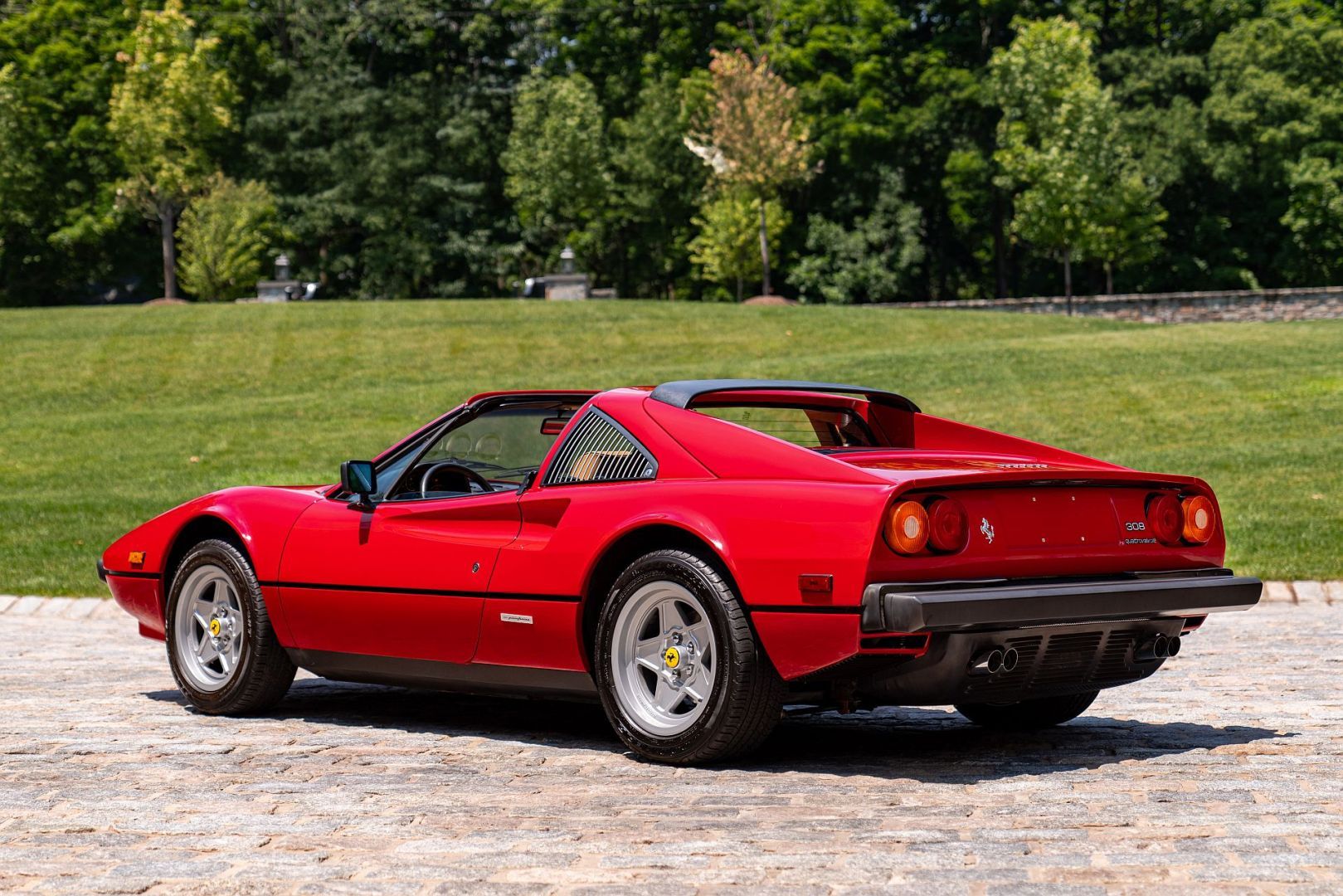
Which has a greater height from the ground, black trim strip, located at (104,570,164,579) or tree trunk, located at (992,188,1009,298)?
tree trunk, located at (992,188,1009,298)

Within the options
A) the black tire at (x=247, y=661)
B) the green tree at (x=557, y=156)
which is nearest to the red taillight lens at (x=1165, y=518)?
the black tire at (x=247, y=661)

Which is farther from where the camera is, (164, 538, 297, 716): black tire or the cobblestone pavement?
(164, 538, 297, 716): black tire

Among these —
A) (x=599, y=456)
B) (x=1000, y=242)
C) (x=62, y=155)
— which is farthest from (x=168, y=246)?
(x=599, y=456)

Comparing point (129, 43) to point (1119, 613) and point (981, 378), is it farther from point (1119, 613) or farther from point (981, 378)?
point (1119, 613)

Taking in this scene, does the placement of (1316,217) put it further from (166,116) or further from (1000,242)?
(166,116)

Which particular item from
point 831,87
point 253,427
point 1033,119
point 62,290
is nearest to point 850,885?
point 253,427

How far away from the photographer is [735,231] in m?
59.0

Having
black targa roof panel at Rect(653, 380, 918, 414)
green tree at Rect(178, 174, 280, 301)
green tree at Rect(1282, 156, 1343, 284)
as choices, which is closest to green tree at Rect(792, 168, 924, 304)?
green tree at Rect(1282, 156, 1343, 284)

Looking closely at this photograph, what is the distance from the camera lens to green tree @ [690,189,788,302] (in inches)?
2318

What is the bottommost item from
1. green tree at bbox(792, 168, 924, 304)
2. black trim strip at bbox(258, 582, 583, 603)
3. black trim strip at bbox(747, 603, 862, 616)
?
black trim strip at bbox(258, 582, 583, 603)

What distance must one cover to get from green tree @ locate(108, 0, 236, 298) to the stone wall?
26848mm

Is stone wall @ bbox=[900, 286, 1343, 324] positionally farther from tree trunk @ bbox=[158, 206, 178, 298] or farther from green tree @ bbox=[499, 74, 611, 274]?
tree trunk @ bbox=[158, 206, 178, 298]

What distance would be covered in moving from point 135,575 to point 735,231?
173ft

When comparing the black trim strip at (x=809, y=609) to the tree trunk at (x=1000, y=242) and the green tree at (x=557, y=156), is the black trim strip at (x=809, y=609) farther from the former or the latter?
the tree trunk at (x=1000, y=242)
